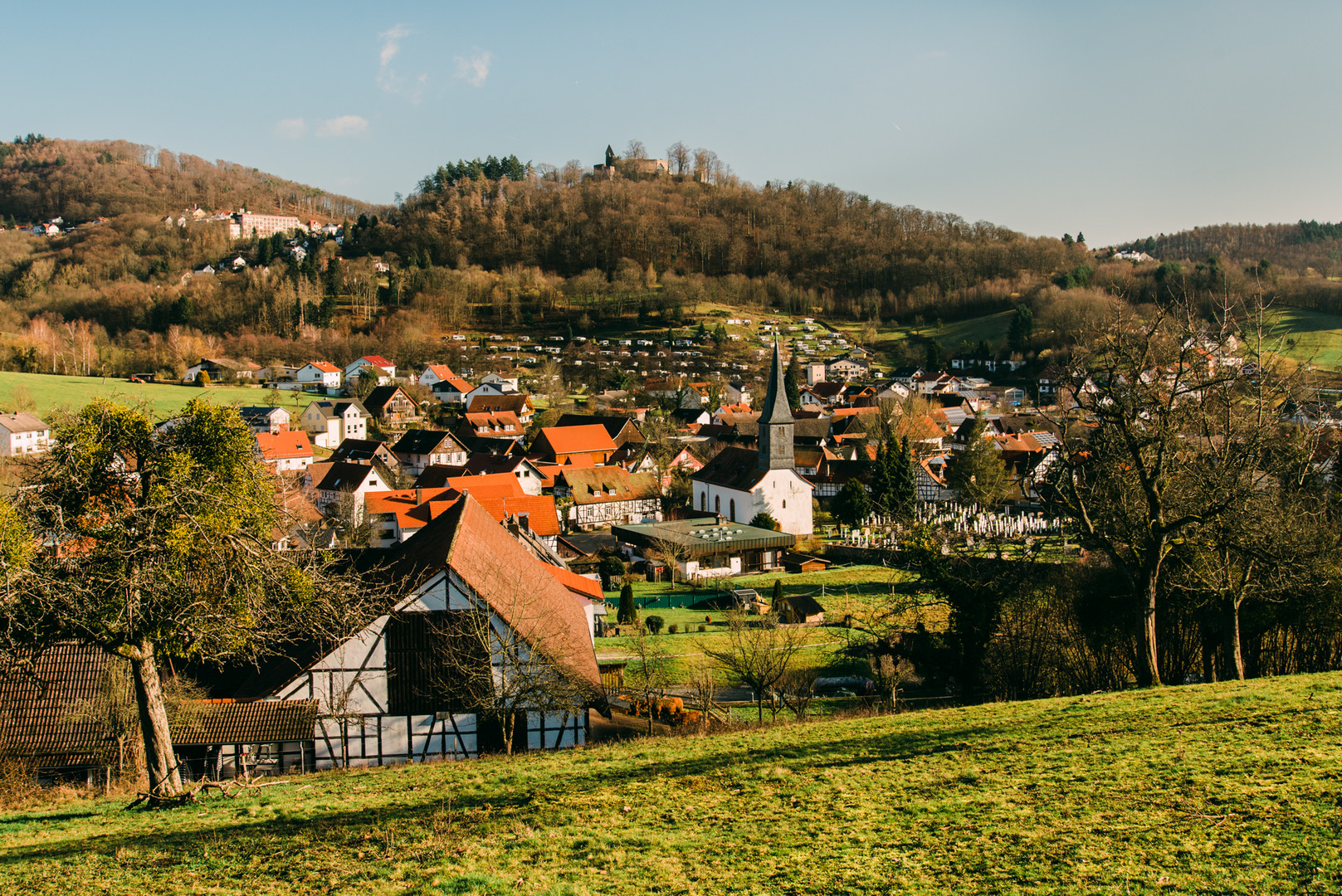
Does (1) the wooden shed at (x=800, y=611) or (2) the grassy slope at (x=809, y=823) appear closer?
(2) the grassy slope at (x=809, y=823)

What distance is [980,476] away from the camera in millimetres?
48594

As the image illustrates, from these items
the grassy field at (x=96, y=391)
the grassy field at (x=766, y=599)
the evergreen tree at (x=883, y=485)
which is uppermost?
the grassy field at (x=96, y=391)

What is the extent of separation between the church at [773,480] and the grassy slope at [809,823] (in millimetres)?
36159

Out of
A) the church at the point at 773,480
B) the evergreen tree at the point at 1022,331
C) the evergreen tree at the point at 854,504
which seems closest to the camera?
the evergreen tree at the point at 854,504

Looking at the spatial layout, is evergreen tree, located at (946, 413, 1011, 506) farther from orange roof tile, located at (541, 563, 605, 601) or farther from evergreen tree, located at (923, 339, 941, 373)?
evergreen tree, located at (923, 339, 941, 373)

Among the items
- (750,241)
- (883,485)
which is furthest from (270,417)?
(750,241)

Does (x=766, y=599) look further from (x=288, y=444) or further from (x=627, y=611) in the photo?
(x=288, y=444)

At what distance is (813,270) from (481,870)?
162264 mm

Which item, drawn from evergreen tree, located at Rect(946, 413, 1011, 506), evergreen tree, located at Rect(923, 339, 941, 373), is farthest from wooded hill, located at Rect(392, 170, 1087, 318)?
evergreen tree, located at Rect(946, 413, 1011, 506)

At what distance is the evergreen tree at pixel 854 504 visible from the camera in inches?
1858

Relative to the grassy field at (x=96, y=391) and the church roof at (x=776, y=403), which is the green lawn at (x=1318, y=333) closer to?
the church roof at (x=776, y=403)

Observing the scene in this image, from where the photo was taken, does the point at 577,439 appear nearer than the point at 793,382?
Yes

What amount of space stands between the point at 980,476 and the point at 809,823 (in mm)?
44085

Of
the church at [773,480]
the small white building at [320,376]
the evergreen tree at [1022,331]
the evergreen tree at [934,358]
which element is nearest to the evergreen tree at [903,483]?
the church at [773,480]
